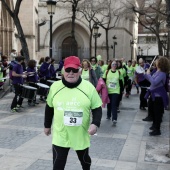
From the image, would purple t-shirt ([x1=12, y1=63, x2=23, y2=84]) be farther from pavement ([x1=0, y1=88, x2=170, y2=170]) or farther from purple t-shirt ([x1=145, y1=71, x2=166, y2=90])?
purple t-shirt ([x1=145, y1=71, x2=166, y2=90])

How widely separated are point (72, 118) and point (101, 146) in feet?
9.92

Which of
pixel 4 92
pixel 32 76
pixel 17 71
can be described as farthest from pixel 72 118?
pixel 4 92

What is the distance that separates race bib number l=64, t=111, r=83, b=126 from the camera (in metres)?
3.90

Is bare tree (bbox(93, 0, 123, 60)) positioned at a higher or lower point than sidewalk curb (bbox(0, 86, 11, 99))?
higher

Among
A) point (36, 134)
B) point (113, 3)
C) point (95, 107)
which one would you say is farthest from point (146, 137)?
point (113, 3)

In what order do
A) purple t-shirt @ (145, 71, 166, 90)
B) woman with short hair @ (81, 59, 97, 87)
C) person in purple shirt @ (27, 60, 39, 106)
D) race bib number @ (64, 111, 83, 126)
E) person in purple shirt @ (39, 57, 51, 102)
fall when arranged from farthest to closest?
1. person in purple shirt @ (39, 57, 51, 102)
2. person in purple shirt @ (27, 60, 39, 106)
3. woman with short hair @ (81, 59, 97, 87)
4. purple t-shirt @ (145, 71, 166, 90)
5. race bib number @ (64, 111, 83, 126)

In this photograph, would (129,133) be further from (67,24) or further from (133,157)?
(67,24)

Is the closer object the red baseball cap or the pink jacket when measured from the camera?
the red baseball cap

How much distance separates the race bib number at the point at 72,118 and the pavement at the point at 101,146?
5.48ft

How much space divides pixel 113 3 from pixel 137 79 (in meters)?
33.4

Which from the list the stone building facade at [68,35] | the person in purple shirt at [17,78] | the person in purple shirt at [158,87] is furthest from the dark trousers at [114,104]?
the stone building facade at [68,35]

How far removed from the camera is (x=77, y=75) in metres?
3.97

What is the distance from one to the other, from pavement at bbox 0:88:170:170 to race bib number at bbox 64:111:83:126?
5.48 ft

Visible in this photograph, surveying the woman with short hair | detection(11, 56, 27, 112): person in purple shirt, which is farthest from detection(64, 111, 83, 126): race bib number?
detection(11, 56, 27, 112): person in purple shirt
